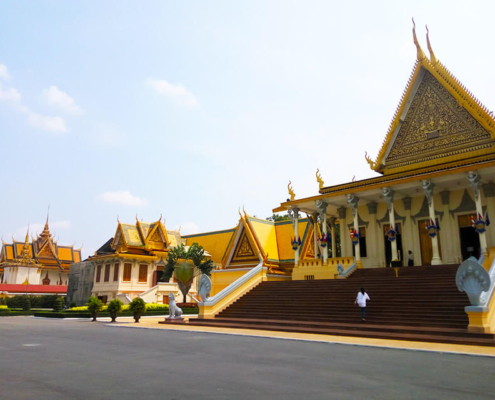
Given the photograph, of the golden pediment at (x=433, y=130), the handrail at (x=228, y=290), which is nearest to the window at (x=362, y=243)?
the golden pediment at (x=433, y=130)

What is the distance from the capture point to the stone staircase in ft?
36.0

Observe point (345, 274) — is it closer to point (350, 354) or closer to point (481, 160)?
point (481, 160)

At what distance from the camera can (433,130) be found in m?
21.1

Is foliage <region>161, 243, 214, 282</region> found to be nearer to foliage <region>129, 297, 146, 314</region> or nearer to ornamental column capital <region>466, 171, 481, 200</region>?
foliage <region>129, 297, 146, 314</region>

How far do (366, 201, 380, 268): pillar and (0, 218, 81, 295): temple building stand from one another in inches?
1447

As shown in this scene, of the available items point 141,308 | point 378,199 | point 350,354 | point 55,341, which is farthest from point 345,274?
point 55,341

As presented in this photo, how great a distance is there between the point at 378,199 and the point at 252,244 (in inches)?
396

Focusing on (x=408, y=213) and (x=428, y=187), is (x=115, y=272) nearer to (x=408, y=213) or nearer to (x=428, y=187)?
(x=408, y=213)

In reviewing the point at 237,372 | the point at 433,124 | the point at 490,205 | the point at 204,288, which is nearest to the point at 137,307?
the point at 204,288

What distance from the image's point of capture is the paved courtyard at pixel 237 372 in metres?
4.57

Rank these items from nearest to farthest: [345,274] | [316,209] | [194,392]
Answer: [194,392] → [345,274] → [316,209]

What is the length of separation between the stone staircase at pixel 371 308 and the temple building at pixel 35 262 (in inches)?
1426

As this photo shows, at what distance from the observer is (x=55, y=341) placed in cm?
992

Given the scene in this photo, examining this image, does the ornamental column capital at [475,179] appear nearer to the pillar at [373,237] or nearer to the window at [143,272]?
the pillar at [373,237]
